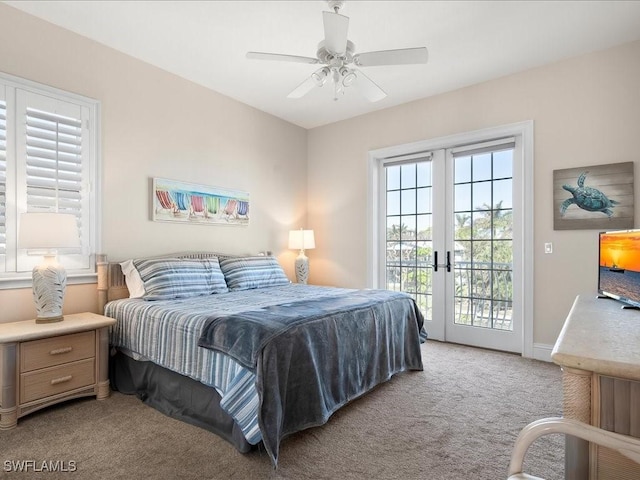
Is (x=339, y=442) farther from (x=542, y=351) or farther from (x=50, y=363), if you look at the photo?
(x=542, y=351)

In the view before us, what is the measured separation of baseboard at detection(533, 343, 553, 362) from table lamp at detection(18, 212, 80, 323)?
408cm

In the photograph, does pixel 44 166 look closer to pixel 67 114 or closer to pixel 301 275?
pixel 67 114

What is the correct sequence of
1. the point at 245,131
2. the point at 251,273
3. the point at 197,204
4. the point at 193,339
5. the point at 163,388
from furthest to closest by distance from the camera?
1. the point at 245,131
2. the point at 197,204
3. the point at 251,273
4. the point at 163,388
5. the point at 193,339

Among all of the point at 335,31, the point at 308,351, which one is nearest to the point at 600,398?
the point at 308,351

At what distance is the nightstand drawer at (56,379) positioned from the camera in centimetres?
226

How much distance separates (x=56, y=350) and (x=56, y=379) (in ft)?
0.61

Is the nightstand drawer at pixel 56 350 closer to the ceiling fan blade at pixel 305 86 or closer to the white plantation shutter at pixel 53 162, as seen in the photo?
the white plantation shutter at pixel 53 162

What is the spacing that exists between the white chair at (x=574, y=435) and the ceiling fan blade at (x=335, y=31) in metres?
2.18

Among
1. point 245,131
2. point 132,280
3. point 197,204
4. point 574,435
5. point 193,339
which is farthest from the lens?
point 245,131

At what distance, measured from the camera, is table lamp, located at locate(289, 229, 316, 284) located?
468 centimetres

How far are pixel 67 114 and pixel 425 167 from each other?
3605 mm

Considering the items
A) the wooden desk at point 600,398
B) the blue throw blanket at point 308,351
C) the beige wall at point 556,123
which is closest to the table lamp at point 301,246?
the beige wall at point 556,123

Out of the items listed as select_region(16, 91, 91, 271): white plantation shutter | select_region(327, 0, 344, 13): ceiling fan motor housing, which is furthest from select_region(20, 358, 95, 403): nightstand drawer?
select_region(327, 0, 344, 13): ceiling fan motor housing

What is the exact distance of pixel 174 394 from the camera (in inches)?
94.3
